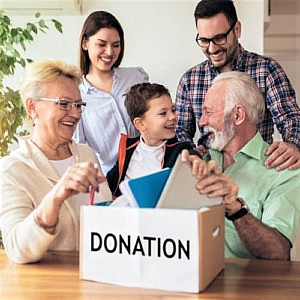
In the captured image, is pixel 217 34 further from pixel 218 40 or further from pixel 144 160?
pixel 144 160

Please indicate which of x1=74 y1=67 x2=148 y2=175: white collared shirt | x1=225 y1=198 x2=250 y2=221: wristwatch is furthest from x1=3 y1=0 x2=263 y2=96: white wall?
x1=225 y1=198 x2=250 y2=221: wristwatch

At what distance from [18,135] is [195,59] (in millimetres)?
659

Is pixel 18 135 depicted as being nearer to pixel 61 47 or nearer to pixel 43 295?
pixel 61 47

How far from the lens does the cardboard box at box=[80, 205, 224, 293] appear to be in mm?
1064

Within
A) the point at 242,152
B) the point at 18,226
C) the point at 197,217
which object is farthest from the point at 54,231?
the point at 242,152

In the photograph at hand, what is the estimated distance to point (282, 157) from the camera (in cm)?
179

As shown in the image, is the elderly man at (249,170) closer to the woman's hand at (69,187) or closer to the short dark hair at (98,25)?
the short dark hair at (98,25)

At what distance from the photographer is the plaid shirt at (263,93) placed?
6.32 feet

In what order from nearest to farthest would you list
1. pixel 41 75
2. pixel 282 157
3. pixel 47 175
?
pixel 47 175 → pixel 41 75 → pixel 282 157

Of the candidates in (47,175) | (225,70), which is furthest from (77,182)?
(225,70)

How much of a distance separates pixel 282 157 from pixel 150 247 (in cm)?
82

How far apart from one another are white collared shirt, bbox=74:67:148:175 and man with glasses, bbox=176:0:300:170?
18cm

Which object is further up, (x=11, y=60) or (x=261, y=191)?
(x=11, y=60)

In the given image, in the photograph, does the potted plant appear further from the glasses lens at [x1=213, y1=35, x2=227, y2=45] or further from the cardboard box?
the cardboard box
